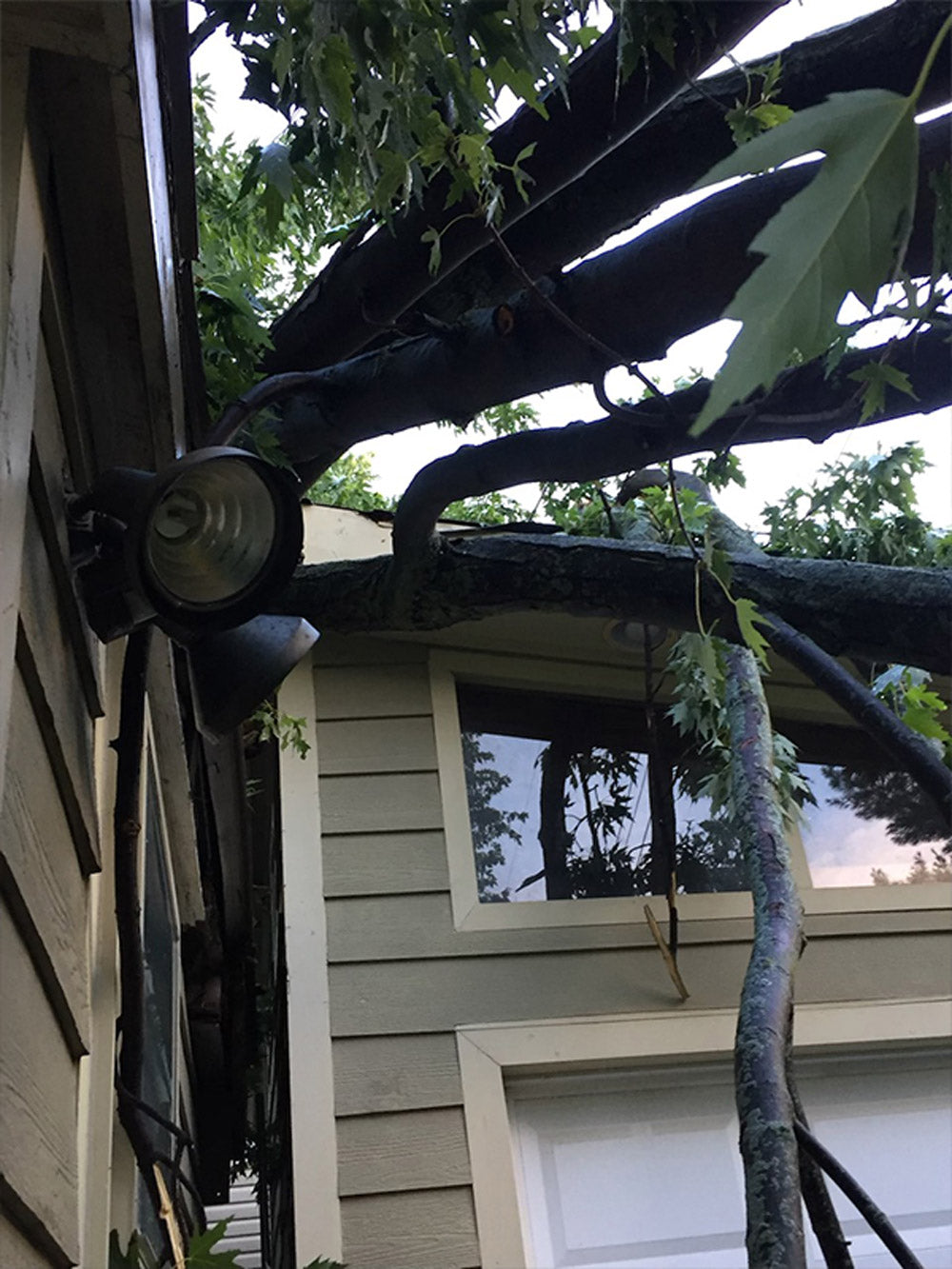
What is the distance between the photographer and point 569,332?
1711 millimetres

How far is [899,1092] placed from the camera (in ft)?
9.44

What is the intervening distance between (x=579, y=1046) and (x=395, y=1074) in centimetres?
46

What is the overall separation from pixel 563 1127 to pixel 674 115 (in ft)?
7.45

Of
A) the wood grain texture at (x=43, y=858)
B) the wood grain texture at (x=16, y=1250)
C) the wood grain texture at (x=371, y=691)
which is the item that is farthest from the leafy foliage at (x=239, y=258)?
the wood grain texture at (x=16, y=1250)

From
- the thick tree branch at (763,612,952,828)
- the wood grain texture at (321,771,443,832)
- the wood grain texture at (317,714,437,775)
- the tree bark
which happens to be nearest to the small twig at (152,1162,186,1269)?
the tree bark

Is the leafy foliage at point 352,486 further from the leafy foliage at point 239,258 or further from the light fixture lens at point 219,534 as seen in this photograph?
the light fixture lens at point 219,534

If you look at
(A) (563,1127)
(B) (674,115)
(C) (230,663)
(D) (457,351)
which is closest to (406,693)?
(A) (563,1127)

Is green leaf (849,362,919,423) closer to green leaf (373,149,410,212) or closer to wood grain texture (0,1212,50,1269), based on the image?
green leaf (373,149,410,212)

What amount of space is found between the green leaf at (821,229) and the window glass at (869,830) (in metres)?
2.93

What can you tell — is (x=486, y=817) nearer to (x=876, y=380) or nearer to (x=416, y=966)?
(x=416, y=966)

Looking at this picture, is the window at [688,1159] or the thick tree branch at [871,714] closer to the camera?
the thick tree branch at [871,714]

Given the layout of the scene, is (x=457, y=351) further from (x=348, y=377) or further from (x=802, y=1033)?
(x=802, y=1033)

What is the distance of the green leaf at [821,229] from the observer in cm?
39

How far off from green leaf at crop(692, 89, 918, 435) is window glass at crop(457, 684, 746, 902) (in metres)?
2.55
